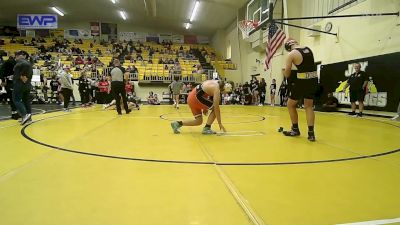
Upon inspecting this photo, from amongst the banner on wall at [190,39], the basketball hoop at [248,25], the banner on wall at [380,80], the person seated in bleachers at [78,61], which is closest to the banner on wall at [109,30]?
the banner on wall at [190,39]

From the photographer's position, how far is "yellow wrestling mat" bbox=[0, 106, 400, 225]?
1.77m

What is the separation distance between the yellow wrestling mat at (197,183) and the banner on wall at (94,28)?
98.1ft

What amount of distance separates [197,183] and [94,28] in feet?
107

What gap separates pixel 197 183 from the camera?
237 cm

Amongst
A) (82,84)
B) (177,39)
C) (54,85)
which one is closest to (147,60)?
(177,39)

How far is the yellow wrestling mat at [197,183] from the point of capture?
69.8 inches

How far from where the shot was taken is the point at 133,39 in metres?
32.7

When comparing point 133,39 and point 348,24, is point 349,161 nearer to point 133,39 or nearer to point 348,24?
point 348,24

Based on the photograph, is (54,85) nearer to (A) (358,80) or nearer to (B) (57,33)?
(A) (358,80)

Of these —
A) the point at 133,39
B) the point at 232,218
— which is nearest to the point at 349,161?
the point at 232,218

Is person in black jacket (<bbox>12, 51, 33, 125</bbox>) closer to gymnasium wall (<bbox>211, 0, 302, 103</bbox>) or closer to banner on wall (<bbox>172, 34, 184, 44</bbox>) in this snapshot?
gymnasium wall (<bbox>211, 0, 302, 103</bbox>)

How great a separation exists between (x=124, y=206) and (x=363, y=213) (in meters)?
1.51
